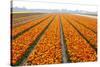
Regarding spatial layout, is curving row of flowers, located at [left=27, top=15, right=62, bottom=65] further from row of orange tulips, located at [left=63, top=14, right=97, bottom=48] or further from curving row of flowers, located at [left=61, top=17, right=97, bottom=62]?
row of orange tulips, located at [left=63, top=14, right=97, bottom=48]

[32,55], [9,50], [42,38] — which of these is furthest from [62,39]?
[9,50]

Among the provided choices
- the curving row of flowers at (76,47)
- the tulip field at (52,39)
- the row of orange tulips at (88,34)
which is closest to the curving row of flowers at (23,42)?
the tulip field at (52,39)

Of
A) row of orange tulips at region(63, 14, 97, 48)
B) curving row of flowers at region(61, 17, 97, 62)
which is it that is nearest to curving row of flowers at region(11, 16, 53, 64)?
curving row of flowers at region(61, 17, 97, 62)

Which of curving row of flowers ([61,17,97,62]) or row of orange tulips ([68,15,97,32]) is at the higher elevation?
row of orange tulips ([68,15,97,32])

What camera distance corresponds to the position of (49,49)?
2.17 m

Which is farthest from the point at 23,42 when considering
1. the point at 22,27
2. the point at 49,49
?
the point at 49,49

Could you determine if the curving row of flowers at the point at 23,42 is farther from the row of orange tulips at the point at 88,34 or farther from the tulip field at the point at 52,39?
the row of orange tulips at the point at 88,34

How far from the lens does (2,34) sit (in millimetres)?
1985

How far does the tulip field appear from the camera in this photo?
206 cm

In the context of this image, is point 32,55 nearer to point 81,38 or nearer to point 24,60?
point 24,60

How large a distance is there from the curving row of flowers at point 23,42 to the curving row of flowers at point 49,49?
83 mm

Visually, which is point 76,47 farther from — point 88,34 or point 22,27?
point 22,27

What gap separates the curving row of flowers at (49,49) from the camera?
2.11 m

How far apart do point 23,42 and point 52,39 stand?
0.32 m
